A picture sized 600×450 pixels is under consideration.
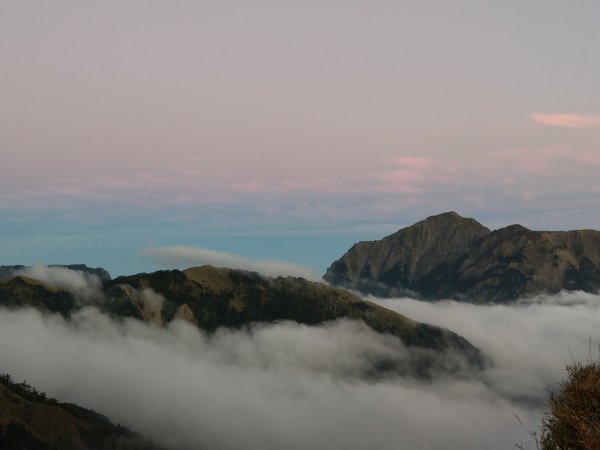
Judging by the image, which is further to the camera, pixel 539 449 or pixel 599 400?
pixel 539 449

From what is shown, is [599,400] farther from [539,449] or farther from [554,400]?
[539,449]

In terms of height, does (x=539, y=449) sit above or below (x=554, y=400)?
below

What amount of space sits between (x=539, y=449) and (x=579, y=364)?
181 inches

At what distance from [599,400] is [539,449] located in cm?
413

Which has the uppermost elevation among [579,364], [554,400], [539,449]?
[579,364]

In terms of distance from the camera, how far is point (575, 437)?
2594 cm

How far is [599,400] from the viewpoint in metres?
25.9

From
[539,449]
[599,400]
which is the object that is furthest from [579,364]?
[539,449]

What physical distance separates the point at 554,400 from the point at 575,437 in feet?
6.06

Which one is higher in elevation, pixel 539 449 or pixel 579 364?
pixel 579 364

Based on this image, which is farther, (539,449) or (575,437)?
(539,449)

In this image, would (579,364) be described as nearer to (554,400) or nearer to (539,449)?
(554,400)

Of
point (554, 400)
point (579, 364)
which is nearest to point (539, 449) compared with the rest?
point (554, 400)

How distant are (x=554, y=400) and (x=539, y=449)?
2766 millimetres
